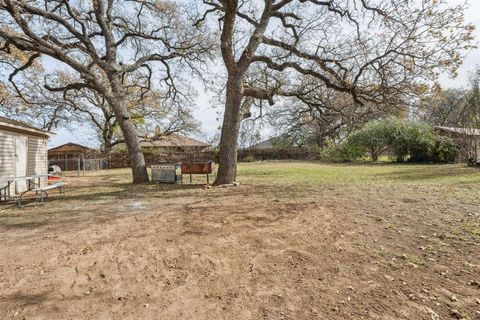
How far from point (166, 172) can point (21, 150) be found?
5.41m

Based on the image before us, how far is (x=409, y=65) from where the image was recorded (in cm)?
956

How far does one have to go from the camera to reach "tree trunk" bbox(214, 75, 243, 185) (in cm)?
1050

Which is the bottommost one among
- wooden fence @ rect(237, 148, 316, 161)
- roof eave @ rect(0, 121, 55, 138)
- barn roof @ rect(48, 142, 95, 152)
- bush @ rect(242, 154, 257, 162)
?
bush @ rect(242, 154, 257, 162)

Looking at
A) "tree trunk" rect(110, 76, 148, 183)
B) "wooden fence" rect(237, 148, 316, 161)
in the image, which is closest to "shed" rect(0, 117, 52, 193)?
"tree trunk" rect(110, 76, 148, 183)

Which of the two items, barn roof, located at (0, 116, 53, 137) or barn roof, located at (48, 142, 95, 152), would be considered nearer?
barn roof, located at (0, 116, 53, 137)

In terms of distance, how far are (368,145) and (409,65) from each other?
1764 cm

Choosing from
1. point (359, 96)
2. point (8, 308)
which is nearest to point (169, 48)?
point (359, 96)

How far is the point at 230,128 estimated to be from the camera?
1052cm

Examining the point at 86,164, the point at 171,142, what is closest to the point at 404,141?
the point at 171,142

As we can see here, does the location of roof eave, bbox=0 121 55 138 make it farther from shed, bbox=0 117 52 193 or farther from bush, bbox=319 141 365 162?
bush, bbox=319 141 365 162

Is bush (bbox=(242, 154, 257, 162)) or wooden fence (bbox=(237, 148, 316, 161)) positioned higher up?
wooden fence (bbox=(237, 148, 316, 161))

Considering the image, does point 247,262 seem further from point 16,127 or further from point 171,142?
point 171,142

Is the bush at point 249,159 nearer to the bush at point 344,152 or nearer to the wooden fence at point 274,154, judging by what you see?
the wooden fence at point 274,154

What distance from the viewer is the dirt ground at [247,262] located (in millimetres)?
2748
